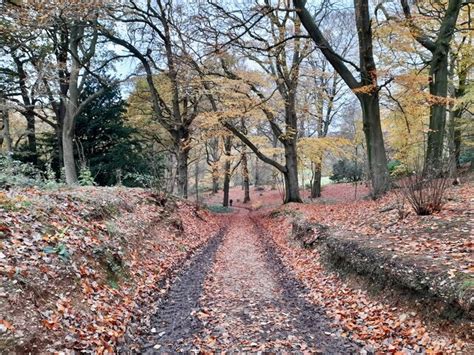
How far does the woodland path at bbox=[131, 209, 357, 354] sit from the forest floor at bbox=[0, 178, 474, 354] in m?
0.02

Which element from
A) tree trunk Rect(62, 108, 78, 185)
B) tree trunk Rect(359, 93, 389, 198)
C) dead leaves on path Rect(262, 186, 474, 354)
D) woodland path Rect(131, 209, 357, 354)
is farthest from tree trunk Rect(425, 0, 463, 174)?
tree trunk Rect(62, 108, 78, 185)

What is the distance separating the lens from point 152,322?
16.5 ft

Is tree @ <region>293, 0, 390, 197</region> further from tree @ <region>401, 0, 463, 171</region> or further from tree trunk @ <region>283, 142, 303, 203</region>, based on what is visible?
tree trunk @ <region>283, 142, 303, 203</region>

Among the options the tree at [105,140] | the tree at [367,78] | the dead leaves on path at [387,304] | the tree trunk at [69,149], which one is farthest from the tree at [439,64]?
the tree trunk at [69,149]

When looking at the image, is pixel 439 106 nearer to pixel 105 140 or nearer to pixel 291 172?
pixel 291 172

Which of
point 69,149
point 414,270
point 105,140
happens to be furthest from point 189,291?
point 105,140

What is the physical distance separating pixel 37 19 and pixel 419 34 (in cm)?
1314

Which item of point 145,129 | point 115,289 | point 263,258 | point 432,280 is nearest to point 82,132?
point 145,129

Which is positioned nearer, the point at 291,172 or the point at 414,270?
the point at 414,270

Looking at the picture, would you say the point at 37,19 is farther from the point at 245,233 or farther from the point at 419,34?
the point at 419,34

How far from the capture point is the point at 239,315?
208 inches

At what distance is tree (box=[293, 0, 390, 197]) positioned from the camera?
36.0 feet

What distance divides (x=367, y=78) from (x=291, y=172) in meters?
7.85

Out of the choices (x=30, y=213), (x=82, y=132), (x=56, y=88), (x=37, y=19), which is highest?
(x=37, y=19)
